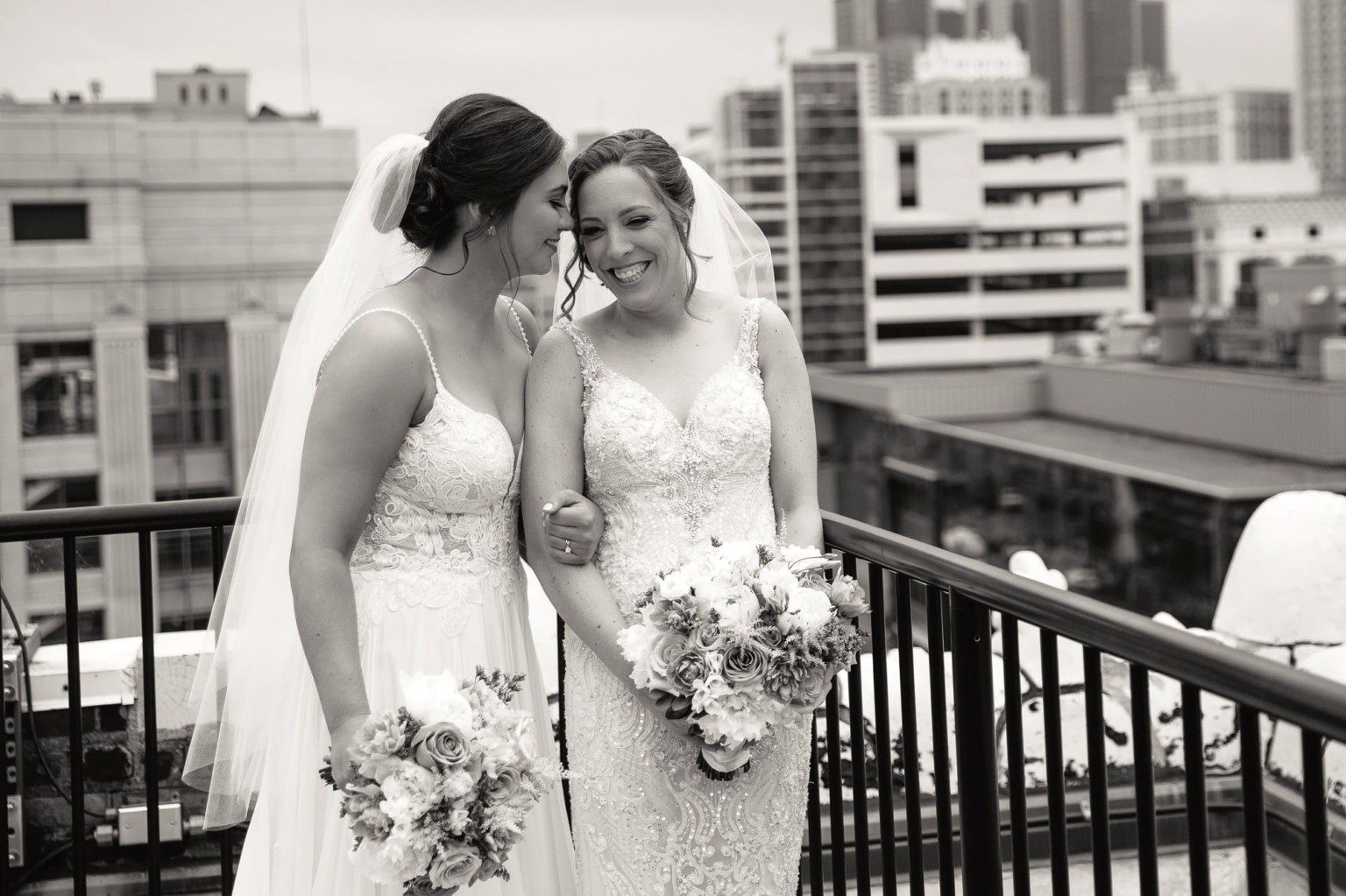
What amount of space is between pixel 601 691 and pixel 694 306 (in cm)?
69

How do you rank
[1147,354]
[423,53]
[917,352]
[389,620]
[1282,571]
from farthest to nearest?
[917,352] → [1147,354] → [423,53] → [1282,571] → [389,620]

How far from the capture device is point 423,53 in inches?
927

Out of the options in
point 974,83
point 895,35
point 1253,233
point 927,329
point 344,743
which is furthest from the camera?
point 895,35

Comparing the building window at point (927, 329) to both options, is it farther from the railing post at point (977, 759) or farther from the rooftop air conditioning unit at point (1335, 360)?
the railing post at point (977, 759)

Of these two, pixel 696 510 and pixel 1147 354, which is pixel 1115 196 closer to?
pixel 1147 354

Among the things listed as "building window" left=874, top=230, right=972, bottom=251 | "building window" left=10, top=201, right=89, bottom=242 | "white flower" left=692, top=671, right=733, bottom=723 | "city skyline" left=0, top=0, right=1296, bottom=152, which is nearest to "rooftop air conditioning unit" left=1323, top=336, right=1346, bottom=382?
"city skyline" left=0, top=0, right=1296, bottom=152

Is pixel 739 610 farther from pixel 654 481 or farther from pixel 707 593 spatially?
pixel 654 481

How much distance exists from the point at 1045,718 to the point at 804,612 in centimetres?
35

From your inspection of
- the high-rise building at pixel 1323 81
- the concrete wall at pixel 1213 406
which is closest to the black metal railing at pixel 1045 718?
the concrete wall at pixel 1213 406

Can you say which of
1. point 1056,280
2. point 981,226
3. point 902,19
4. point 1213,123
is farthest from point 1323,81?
point 981,226

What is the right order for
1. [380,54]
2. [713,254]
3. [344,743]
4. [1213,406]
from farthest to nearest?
[1213,406], [380,54], [713,254], [344,743]

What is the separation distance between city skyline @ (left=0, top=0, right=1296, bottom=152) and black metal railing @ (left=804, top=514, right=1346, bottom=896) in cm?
96

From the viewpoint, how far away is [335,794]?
2219mm

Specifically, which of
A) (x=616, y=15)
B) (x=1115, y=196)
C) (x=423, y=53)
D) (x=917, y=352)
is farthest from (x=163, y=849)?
(x=1115, y=196)
